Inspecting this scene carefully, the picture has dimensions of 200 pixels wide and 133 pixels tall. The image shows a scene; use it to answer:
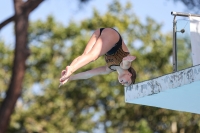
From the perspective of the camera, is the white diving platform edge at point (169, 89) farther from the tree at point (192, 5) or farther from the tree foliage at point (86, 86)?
the tree foliage at point (86, 86)

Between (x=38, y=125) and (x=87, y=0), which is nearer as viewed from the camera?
(x=87, y=0)

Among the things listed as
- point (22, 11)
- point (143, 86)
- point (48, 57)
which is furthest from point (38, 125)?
point (143, 86)

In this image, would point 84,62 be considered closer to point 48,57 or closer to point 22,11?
point 22,11

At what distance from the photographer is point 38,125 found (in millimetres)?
17453

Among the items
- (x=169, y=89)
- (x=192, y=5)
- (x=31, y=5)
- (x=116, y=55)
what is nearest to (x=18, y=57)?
(x=31, y=5)

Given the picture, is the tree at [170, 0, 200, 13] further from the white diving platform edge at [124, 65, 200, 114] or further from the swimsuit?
the swimsuit

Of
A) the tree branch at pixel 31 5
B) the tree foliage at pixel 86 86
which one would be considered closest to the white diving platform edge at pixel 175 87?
the tree branch at pixel 31 5

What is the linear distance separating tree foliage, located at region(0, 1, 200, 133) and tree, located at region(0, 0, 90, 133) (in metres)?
5.21

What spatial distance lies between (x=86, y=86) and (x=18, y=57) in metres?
6.39

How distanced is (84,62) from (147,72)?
42.8 ft

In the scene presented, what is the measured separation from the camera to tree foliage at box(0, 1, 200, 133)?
17750mm

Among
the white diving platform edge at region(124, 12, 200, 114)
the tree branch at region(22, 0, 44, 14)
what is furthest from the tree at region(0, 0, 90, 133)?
the white diving platform edge at region(124, 12, 200, 114)

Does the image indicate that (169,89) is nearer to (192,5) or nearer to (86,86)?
(192,5)

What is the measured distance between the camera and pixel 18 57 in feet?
39.4
